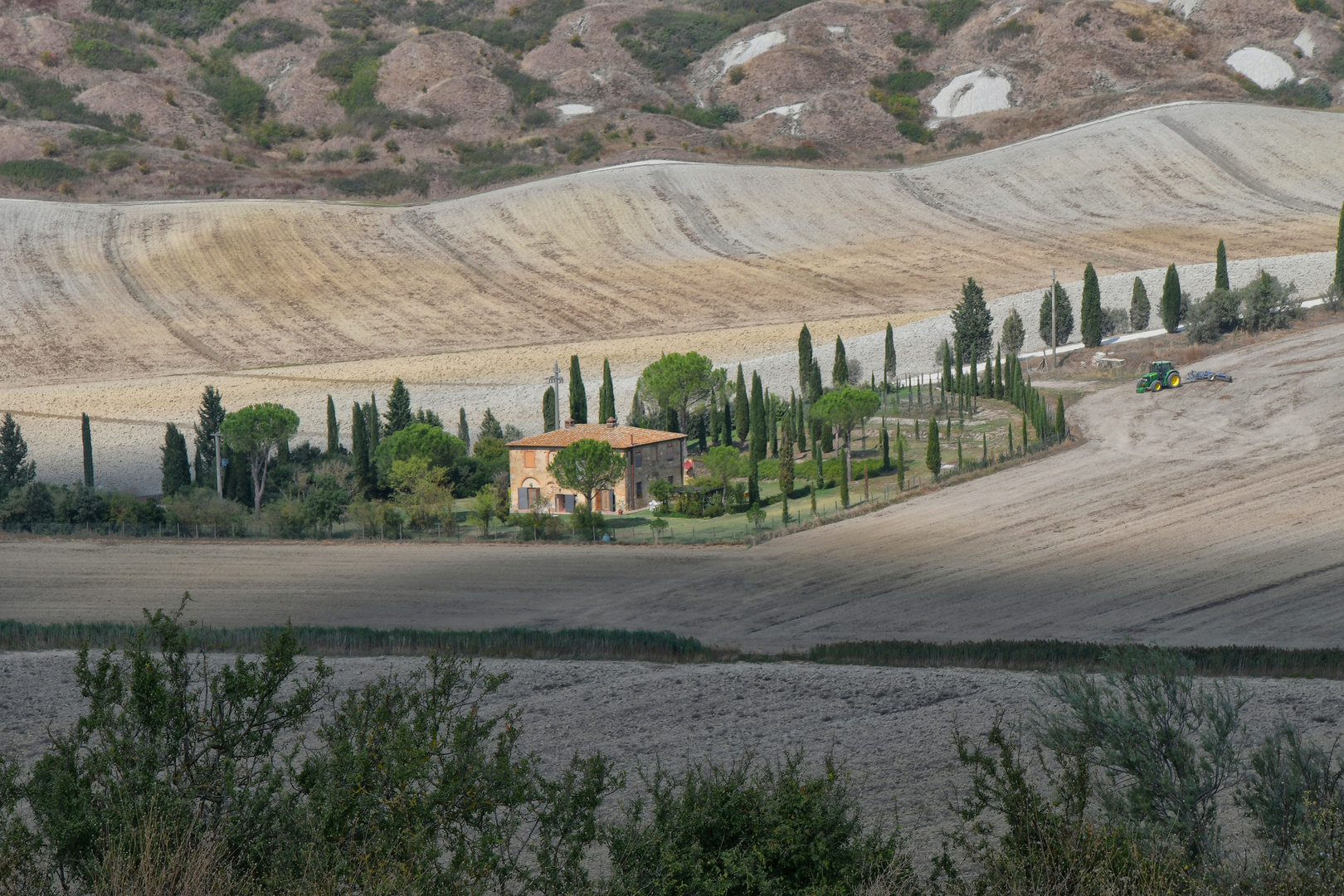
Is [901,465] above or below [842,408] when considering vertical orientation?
below

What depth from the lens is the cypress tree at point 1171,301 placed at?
252 feet

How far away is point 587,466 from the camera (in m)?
52.5

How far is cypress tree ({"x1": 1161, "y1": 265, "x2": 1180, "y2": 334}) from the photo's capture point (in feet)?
252

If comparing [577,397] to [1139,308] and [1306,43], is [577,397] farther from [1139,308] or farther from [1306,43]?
[1306,43]

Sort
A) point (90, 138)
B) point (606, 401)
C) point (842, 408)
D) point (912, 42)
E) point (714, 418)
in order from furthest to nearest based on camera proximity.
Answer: point (912, 42), point (90, 138), point (606, 401), point (714, 418), point (842, 408)

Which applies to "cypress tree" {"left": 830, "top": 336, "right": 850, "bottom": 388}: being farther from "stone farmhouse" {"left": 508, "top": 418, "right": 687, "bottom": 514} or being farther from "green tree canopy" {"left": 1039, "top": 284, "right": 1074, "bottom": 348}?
"green tree canopy" {"left": 1039, "top": 284, "right": 1074, "bottom": 348}

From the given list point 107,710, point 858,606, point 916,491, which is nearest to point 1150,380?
point 916,491

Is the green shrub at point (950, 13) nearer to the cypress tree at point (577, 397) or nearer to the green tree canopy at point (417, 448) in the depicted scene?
the cypress tree at point (577, 397)

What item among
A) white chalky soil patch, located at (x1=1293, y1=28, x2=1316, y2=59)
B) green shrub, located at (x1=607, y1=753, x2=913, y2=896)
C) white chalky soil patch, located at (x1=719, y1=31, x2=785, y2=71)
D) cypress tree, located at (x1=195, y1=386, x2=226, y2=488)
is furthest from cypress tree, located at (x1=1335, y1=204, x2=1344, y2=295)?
white chalky soil patch, located at (x1=719, y1=31, x2=785, y2=71)

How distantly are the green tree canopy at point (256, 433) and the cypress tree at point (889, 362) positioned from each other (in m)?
31.2

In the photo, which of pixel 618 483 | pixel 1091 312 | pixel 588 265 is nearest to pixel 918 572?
pixel 618 483

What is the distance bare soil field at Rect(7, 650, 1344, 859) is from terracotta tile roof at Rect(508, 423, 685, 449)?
27986 mm

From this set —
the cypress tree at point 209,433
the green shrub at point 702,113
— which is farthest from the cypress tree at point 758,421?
the green shrub at point 702,113

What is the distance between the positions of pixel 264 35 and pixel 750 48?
67.0m
